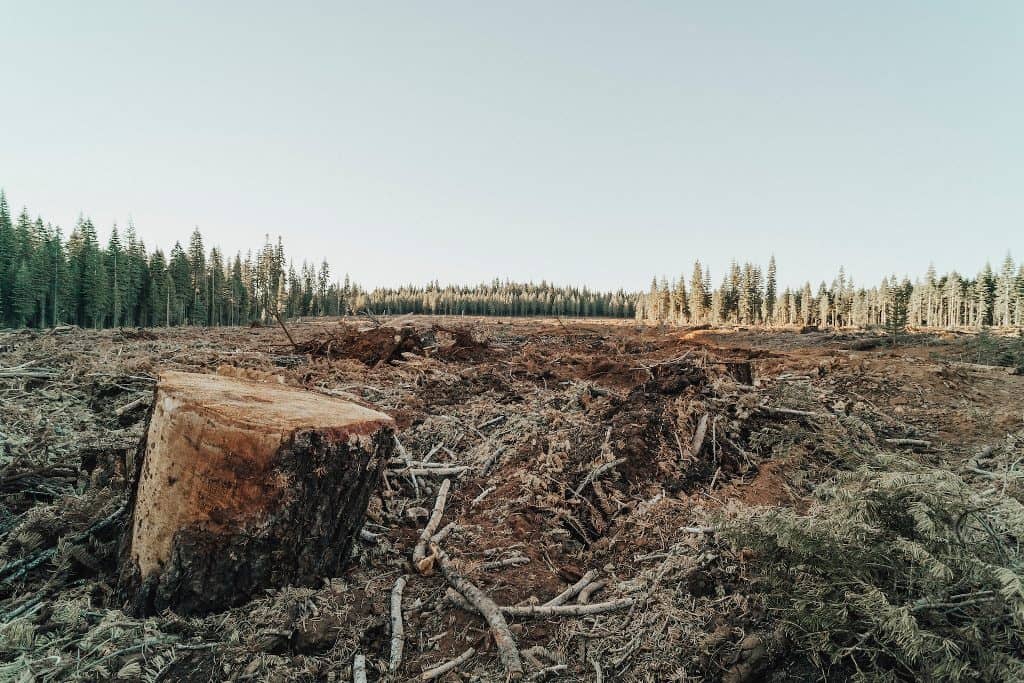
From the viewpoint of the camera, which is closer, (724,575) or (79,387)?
(724,575)

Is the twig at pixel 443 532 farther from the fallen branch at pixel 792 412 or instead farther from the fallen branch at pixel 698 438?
the fallen branch at pixel 792 412

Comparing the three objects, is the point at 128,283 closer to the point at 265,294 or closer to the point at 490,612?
the point at 265,294

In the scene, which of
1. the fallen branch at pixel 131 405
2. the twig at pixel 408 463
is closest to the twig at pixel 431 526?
the twig at pixel 408 463

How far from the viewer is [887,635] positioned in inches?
88.2

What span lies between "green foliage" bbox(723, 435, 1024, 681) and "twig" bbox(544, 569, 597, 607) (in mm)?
1257

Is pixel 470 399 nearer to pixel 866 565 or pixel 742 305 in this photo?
pixel 866 565

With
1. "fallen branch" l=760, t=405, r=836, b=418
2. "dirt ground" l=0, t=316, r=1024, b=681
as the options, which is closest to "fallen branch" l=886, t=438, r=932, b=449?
"dirt ground" l=0, t=316, r=1024, b=681

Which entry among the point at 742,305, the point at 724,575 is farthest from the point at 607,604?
the point at 742,305

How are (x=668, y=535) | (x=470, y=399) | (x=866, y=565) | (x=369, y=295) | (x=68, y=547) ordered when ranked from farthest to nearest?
1. (x=369, y=295)
2. (x=470, y=399)
3. (x=668, y=535)
4. (x=68, y=547)
5. (x=866, y=565)

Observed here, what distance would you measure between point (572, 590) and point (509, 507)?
1.22 meters

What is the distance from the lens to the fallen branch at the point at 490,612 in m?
2.87

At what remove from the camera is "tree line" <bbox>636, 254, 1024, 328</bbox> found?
71.8 meters

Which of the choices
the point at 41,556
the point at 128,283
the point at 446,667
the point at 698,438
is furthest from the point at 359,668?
the point at 128,283

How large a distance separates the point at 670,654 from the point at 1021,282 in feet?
308
